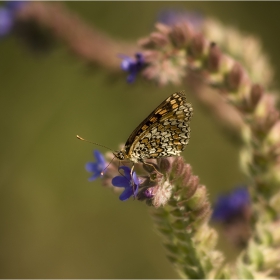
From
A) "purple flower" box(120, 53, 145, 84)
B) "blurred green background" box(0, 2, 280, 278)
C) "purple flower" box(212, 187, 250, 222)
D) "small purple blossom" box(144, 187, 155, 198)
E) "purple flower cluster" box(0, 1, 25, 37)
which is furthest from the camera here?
"blurred green background" box(0, 2, 280, 278)

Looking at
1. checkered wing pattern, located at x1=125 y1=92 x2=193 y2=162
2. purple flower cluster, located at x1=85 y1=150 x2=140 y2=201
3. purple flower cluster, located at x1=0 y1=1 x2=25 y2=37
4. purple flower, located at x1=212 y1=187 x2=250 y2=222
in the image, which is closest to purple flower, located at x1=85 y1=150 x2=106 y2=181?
purple flower cluster, located at x1=85 y1=150 x2=140 y2=201

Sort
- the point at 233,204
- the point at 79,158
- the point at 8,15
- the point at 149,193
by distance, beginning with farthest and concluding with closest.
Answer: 1. the point at 79,158
2. the point at 8,15
3. the point at 233,204
4. the point at 149,193

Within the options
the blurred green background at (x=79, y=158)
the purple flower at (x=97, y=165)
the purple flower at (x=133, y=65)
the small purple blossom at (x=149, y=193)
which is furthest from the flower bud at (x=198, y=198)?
the blurred green background at (x=79, y=158)

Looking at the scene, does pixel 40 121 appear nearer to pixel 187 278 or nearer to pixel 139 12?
pixel 139 12

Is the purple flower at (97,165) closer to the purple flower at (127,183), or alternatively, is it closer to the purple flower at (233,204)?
the purple flower at (127,183)

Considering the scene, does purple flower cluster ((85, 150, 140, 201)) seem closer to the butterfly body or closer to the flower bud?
the butterfly body

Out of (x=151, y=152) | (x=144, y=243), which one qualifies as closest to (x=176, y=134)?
(x=151, y=152)

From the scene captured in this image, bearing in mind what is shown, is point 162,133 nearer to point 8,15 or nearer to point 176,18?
point 176,18

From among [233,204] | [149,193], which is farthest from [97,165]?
[233,204]
